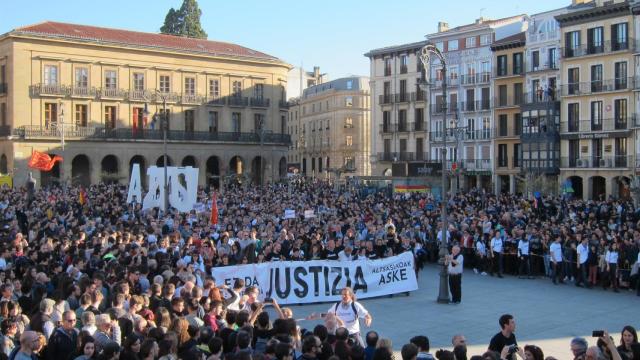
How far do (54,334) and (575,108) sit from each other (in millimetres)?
50407

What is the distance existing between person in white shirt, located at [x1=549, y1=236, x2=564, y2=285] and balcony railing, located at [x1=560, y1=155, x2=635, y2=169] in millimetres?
32275

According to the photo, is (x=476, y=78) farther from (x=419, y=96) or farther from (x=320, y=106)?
(x=320, y=106)

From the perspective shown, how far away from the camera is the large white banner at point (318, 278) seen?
16328 mm

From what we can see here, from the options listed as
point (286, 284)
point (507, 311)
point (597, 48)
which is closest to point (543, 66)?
point (597, 48)

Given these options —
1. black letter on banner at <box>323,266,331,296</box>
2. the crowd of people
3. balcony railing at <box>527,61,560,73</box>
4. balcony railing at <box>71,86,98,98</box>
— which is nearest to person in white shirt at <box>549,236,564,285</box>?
the crowd of people

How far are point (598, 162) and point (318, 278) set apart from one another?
4020 cm

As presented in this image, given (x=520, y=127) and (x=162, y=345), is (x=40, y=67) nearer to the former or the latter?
(x=520, y=127)

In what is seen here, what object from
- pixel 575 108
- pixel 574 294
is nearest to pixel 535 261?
pixel 574 294

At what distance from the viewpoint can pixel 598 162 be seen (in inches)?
2021

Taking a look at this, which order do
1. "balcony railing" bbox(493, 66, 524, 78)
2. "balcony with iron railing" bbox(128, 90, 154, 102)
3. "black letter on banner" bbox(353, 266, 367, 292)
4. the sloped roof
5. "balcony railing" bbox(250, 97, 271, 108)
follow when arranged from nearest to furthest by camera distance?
"black letter on banner" bbox(353, 266, 367, 292) → the sloped roof → "balcony railing" bbox(493, 66, 524, 78) → "balcony with iron railing" bbox(128, 90, 154, 102) → "balcony railing" bbox(250, 97, 271, 108)

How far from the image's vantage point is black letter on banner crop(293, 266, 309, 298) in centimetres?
1678

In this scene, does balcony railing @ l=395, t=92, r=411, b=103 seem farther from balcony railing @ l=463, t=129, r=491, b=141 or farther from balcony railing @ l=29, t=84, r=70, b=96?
balcony railing @ l=29, t=84, r=70, b=96

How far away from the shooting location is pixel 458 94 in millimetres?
65188

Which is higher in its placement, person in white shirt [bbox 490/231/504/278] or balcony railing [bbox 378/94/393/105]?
balcony railing [bbox 378/94/393/105]
